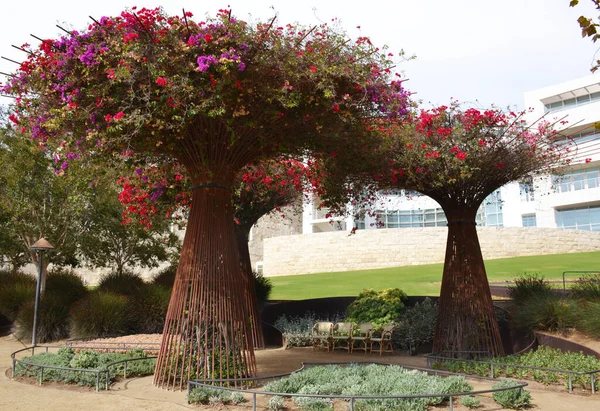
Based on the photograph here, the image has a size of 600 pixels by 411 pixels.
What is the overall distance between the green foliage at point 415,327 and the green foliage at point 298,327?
2.37 metres

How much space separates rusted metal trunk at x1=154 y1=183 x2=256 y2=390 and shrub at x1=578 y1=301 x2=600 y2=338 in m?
6.86

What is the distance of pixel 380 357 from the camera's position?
1227 centimetres

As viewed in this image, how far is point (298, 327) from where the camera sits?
14453 mm

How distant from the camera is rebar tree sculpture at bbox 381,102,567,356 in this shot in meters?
9.98

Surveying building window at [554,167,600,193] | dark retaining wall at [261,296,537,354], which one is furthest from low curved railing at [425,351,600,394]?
building window at [554,167,600,193]

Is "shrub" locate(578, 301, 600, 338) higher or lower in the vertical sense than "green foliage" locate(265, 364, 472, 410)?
higher

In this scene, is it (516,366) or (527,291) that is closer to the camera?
(516,366)

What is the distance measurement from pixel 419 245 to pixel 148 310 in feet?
72.4

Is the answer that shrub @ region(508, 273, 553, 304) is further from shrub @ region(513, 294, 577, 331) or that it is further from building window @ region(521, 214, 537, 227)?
building window @ region(521, 214, 537, 227)

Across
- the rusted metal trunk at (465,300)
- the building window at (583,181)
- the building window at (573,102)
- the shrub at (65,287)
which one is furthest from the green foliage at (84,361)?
the building window at (573,102)

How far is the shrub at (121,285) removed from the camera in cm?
1738

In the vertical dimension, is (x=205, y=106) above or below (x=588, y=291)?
above

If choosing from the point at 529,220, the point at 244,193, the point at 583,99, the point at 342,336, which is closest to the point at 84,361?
the point at 342,336

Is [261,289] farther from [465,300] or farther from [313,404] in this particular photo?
[313,404]
